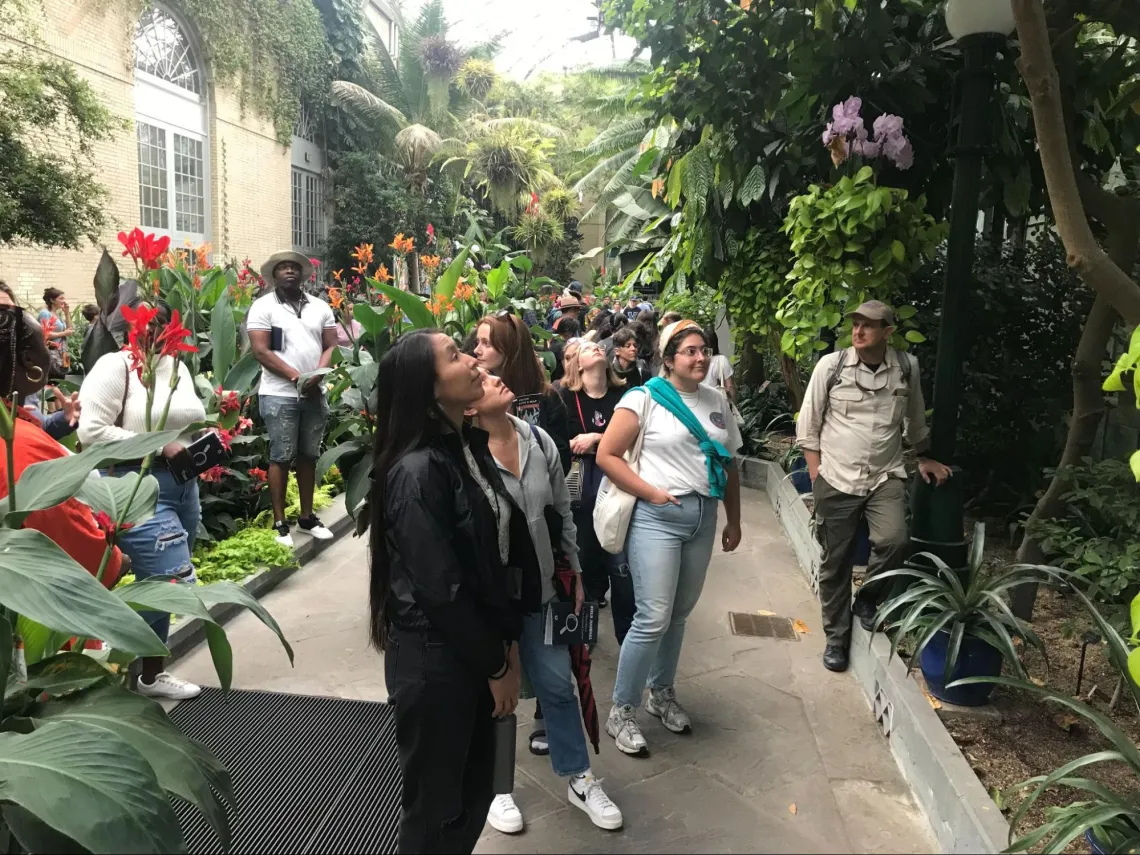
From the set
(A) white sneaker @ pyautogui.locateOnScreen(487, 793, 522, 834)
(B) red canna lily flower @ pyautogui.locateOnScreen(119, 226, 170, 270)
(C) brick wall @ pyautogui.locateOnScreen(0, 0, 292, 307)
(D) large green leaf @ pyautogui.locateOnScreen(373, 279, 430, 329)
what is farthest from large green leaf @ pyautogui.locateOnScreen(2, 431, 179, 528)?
(C) brick wall @ pyautogui.locateOnScreen(0, 0, 292, 307)

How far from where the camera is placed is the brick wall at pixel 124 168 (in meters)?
12.4

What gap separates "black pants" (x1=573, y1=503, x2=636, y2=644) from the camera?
3.48 metres

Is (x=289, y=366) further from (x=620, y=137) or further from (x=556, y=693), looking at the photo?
(x=620, y=137)

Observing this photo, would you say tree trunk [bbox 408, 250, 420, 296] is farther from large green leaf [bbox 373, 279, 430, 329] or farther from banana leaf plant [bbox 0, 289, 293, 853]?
banana leaf plant [bbox 0, 289, 293, 853]

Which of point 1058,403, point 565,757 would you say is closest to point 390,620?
point 565,757

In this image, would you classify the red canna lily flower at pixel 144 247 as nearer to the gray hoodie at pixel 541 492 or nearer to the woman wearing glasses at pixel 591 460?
the gray hoodie at pixel 541 492

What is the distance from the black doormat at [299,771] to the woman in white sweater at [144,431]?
0.44 meters

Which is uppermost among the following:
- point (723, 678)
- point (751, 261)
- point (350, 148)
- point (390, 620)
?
point (350, 148)

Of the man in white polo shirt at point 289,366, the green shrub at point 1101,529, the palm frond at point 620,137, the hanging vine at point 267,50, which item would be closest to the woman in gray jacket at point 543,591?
the green shrub at point 1101,529

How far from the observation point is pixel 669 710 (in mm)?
3400

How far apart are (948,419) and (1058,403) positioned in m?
2.72

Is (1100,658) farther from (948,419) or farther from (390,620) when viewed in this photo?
(390,620)

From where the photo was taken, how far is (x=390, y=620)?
2139mm

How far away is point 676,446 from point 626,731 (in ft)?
3.77
